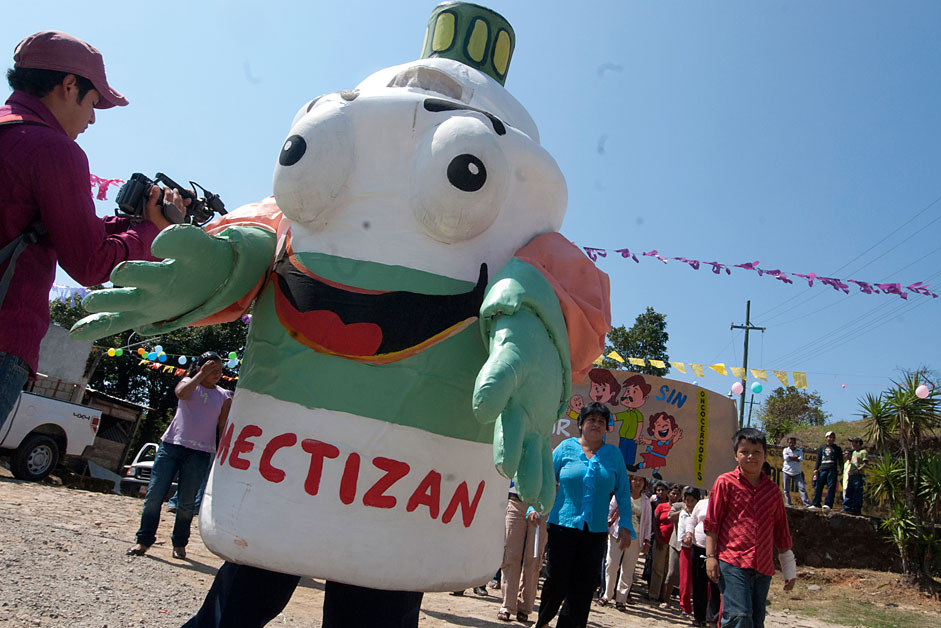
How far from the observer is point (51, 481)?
9820 mm

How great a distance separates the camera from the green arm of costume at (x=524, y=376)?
167 cm

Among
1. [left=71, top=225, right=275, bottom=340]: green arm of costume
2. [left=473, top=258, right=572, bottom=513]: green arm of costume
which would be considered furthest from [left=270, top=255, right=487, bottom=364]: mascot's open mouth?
[left=71, top=225, right=275, bottom=340]: green arm of costume

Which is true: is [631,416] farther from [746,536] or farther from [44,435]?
[44,435]

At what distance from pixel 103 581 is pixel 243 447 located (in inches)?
86.9

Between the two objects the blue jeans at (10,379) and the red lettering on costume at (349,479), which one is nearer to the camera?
the blue jeans at (10,379)

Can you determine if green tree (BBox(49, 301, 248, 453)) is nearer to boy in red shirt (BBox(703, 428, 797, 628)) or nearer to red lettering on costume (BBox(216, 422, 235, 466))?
boy in red shirt (BBox(703, 428, 797, 628))

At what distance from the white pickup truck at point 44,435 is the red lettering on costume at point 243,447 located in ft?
26.9

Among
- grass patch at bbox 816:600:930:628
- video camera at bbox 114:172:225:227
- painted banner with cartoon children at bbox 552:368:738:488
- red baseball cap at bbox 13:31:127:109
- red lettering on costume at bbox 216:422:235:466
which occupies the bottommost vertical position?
grass patch at bbox 816:600:930:628

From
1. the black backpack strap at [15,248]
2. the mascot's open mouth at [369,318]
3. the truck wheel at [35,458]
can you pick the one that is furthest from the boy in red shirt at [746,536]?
the truck wheel at [35,458]

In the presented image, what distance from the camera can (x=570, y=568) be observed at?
395 cm

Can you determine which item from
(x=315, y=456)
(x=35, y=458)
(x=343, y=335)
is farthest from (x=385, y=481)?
(x=35, y=458)

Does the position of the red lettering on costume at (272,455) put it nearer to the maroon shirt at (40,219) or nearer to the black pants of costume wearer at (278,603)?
the black pants of costume wearer at (278,603)

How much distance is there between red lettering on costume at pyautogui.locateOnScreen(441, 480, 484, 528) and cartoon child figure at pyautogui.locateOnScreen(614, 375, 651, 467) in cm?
773

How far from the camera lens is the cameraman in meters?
1.79
